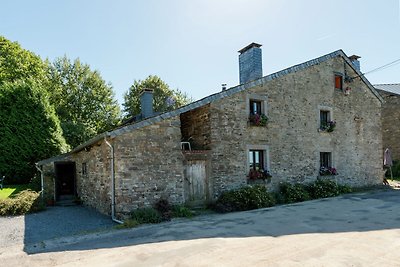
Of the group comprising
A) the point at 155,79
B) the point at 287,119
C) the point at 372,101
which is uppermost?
the point at 155,79

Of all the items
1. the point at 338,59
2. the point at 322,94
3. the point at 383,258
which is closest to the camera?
the point at 383,258

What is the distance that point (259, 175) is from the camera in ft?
39.7

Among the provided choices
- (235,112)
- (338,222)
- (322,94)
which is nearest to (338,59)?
(322,94)

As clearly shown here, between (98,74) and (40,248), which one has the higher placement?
(98,74)

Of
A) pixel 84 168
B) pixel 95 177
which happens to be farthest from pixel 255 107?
pixel 84 168

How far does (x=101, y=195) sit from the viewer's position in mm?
10516

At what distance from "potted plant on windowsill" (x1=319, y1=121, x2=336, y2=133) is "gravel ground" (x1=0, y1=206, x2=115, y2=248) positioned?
35.9 ft

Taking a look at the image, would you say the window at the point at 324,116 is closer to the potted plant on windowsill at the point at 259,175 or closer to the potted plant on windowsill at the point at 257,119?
the potted plant on windowsill at the point at 257,119

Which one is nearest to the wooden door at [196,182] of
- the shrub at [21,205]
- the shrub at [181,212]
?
the shrub at [181,212]

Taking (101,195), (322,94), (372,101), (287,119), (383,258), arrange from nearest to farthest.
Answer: (383,258)
(101,195)
(287,119)
(322,94)
(372,101)

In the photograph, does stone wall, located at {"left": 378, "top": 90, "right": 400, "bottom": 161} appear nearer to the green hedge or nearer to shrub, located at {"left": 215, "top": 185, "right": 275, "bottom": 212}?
the green hedge

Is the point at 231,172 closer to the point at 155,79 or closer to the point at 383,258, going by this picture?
the point at 383,258

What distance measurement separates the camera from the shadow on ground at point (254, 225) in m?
→ 7.05

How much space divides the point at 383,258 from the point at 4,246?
823 cm
